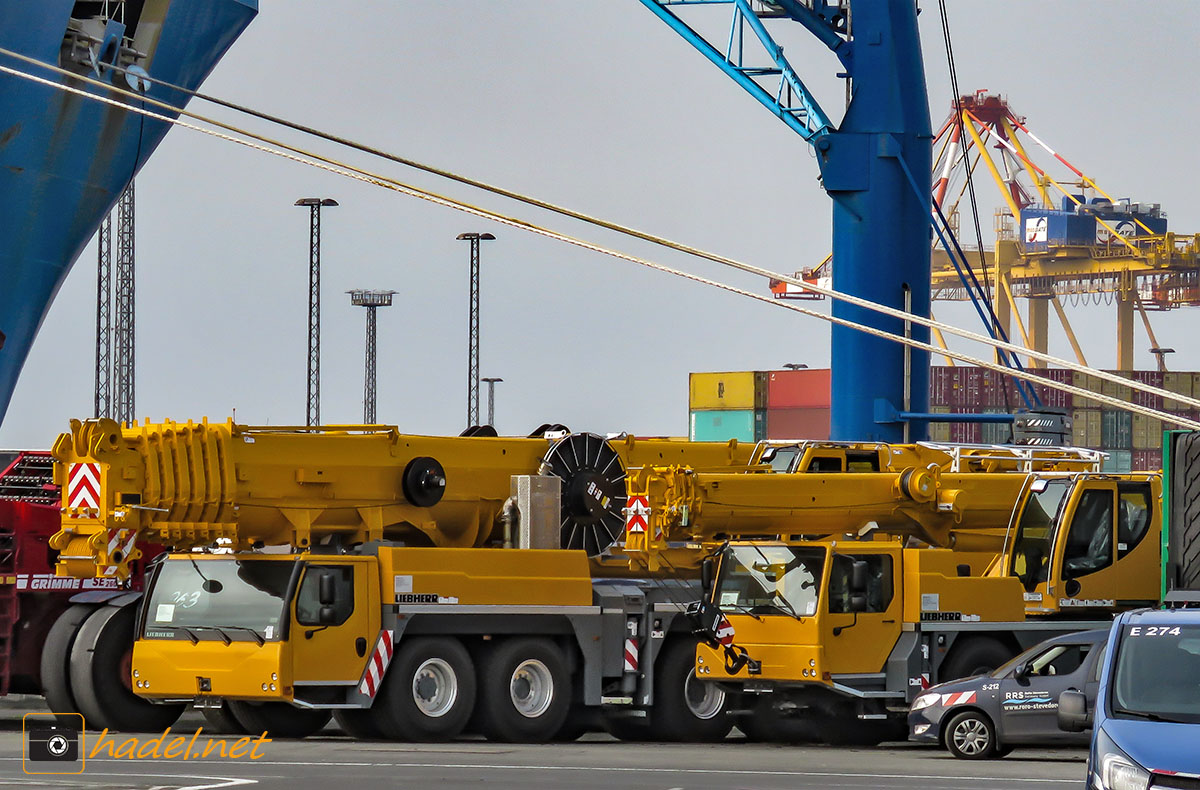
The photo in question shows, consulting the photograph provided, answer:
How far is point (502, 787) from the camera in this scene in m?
13.5

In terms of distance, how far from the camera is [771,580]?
19359 millimetres

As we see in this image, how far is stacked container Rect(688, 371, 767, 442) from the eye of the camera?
259 feet

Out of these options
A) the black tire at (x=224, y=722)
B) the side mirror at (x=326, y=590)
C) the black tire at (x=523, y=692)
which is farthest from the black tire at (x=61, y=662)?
the black tire at (x=523, y=692)

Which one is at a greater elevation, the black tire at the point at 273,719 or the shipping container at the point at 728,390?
the shipping container at the point at 728,390

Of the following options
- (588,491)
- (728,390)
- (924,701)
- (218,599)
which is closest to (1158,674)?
Answer: (924,701)

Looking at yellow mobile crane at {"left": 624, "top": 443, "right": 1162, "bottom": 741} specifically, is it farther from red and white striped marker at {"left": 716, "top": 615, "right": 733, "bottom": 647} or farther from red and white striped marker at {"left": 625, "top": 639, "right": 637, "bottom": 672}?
red and white striped marker at {"left": 625, "top": 639, "right": 637, "bottom": 672}

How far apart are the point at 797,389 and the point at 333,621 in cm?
5982

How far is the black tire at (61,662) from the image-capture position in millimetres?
19188

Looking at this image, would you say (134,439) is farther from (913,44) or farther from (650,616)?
(913,44)

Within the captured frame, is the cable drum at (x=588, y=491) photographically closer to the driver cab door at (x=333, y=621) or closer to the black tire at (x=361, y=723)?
the driver cab door at (x=333, y=621)

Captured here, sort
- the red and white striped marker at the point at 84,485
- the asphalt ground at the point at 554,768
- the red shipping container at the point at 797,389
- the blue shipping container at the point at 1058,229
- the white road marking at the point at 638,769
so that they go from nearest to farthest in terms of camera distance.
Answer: the asphalt ground at the point at 554,768, the white road marking at the point at 638,769, the red and white striped marker at the point at 84,485, the red shipping container at the point at 797,389, the blue shipping container at the point at 1058,229

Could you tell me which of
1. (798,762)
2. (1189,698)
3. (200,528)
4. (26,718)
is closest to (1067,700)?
(1189,698)

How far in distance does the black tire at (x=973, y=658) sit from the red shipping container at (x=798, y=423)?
54.6 meters

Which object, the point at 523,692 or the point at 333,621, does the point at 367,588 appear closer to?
the point at 333,621
